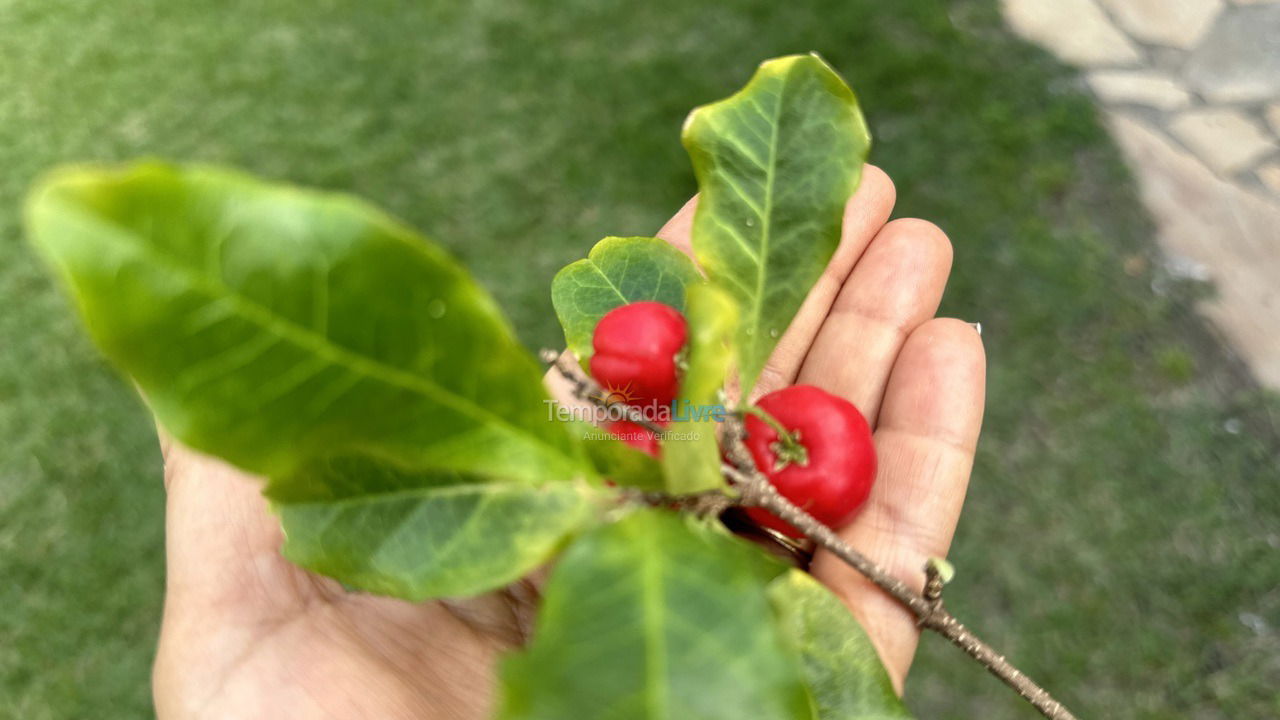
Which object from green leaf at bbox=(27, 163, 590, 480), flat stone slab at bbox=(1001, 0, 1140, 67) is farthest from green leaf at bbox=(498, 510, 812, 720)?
flat stone slab at bbox=(1001, 0, 1140, 67)

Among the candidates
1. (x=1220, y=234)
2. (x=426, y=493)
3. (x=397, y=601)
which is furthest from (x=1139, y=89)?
(x=426, y=493)

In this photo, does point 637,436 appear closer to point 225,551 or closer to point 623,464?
point 623,464

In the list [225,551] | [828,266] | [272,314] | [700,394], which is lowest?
[225,551]

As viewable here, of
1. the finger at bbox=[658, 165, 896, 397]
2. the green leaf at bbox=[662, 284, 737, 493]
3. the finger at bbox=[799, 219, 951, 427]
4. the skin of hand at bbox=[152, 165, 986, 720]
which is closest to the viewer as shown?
the green leaf at bbox=[662, 284, 737, 493]

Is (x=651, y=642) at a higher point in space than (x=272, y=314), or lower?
lower

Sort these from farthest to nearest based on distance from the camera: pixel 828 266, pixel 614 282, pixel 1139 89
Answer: pixel 1139 89 → pixel 828 266 → pixel 614 282

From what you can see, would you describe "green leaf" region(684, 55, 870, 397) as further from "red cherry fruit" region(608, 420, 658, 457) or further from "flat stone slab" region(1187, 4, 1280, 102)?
"flat stone slab" region(1187, 4, 1280, 102)

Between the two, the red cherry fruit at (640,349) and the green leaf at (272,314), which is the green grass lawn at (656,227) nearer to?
the red cherry fruit at (640,349)
